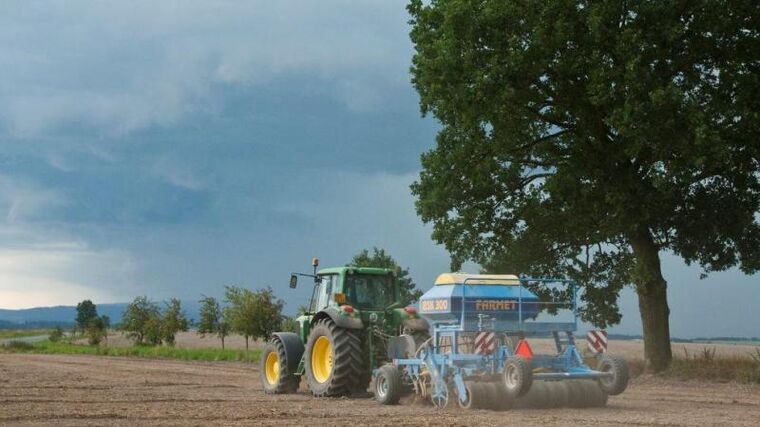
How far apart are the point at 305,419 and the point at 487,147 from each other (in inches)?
561

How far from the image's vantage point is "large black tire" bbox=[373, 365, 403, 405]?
15344mm

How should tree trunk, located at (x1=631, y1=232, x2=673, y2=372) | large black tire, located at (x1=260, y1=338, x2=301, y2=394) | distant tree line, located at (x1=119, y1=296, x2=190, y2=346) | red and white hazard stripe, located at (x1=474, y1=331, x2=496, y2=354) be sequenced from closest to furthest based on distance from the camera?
red and white hazard stripe, located at (x1=474, y1=331, x2=496, y2=354) < large black tire, located at (x1=260, y1=338, x2=301, y2=394) < tree trunk, located at (x1=631, y1=232, x2=673, y2=372) < distant tree line, located at (x1=119, y1=296, x2=190, y2=346)

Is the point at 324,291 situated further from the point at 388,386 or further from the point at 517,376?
the point at 517,376

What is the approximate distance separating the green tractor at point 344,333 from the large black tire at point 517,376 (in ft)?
8.25

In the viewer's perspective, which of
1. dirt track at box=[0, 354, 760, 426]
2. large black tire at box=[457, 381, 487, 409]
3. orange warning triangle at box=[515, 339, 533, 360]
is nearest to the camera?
dirt track at box=[0, 354, 760, 426]

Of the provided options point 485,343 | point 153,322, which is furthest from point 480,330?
point 153,322

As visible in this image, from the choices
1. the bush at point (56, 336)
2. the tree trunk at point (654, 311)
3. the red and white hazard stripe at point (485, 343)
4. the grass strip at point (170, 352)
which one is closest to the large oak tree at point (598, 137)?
the tree trunk at point (654, 311)

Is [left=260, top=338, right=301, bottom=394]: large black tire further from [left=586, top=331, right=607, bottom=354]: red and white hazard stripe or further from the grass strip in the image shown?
the grass strip

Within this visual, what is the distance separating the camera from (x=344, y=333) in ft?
53.9

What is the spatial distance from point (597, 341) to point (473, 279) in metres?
2.39

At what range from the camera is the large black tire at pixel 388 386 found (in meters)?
15.3

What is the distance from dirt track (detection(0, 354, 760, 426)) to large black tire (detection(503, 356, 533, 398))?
0.38m

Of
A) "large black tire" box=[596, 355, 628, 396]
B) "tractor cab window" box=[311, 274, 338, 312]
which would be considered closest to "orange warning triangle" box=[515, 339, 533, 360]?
"large black tire" box=[596, 355, 628, 396]

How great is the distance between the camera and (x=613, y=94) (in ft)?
70.7
